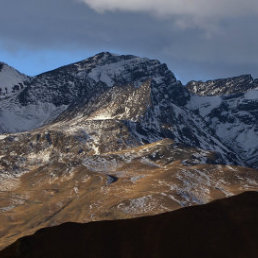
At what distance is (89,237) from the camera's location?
6675 centimetres

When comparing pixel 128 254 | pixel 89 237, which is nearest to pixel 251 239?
pixel 128 254

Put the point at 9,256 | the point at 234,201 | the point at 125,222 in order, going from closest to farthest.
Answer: the point at 9,256 → the point at 125,222 → the point at 234,201

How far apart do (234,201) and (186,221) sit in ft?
26.3

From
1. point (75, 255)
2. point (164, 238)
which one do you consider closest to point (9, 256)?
point (75, 255)

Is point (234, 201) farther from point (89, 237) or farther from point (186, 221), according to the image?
point (89, 237)

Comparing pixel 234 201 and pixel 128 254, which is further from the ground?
pixel 234 201

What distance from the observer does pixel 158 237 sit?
218 ft

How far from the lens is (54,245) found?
65.5m

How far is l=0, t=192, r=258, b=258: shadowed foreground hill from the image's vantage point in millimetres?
64750

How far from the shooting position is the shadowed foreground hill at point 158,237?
64750 mm

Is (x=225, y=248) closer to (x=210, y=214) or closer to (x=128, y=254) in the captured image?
(x=210, y=214)

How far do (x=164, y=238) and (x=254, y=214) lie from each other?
11.7m

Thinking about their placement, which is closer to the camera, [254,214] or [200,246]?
[200,246]

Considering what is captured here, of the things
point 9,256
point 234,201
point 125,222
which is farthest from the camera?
point 234,201
